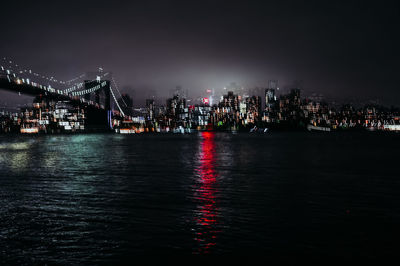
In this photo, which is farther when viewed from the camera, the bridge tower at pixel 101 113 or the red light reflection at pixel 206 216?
the bridge tower at pixel 101 113

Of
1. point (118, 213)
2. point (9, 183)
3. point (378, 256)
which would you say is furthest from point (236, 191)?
point (9, 183)

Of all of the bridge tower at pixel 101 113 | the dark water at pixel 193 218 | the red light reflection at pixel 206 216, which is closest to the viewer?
the dark water at pixel 193 218

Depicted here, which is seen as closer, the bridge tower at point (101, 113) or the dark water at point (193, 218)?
the dark water at point (193, 218)

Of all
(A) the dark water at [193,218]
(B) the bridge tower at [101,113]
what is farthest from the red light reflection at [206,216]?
(B) the bridge tower at [101,113]

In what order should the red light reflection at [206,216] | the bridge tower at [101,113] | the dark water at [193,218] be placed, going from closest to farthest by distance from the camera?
the dark water at [193,218] < the red light reflection at [206,216] < the bridge tower at [101,113]

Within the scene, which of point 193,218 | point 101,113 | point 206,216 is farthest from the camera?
point 101,113

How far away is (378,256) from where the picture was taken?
820 centimetres

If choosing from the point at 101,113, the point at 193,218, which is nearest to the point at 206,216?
the point at 193,218

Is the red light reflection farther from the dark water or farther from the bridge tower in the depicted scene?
the bridge tower

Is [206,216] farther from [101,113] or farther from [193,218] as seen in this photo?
[101,113]

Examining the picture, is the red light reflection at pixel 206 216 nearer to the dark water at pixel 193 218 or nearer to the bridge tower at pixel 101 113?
the dark water at pixel 193 218

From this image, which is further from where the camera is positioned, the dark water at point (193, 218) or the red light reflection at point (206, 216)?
the red light reflection at point (206, 216)

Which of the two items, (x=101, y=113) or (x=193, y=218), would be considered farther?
(x=101, y=113)

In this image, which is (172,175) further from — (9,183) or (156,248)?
(156,248)
